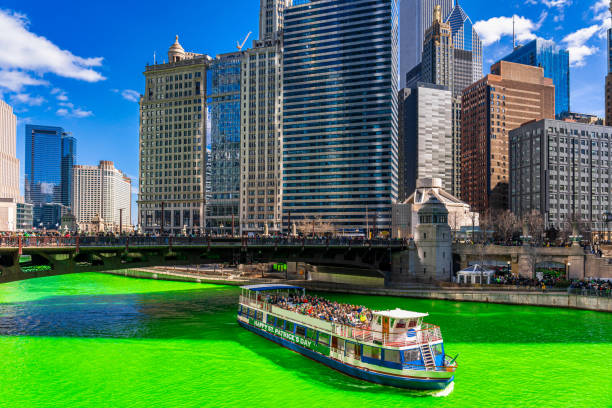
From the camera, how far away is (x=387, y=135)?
175750mm

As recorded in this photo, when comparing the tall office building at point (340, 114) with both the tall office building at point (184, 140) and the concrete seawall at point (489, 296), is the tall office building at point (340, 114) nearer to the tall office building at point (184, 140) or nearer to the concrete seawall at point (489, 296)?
the tall office building at point (184, 140)

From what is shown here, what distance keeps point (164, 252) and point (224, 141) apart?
438 ft

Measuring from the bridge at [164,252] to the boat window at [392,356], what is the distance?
34394 millimetres

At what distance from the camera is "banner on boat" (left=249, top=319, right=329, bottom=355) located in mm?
43100

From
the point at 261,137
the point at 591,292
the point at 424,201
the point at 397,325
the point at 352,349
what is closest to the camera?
the point at 397,325

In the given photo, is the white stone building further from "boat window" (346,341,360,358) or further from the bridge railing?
"boat window" (346,341,360,358)

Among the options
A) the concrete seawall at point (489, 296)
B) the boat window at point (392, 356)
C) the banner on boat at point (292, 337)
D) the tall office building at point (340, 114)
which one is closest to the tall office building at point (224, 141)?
the tall office building at point (340, 114)

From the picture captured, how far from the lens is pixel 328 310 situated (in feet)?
152

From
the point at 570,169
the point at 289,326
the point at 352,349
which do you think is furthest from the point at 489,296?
the point at 570,169

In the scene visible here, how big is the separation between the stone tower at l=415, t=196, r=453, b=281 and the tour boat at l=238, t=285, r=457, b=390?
40033 millimetres

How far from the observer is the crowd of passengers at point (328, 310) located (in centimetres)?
4206

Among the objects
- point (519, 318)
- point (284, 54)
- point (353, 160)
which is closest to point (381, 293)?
point (519, 318)

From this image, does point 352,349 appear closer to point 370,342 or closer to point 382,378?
point 370,342

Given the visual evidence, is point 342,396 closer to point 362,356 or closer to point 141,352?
point 362,356
